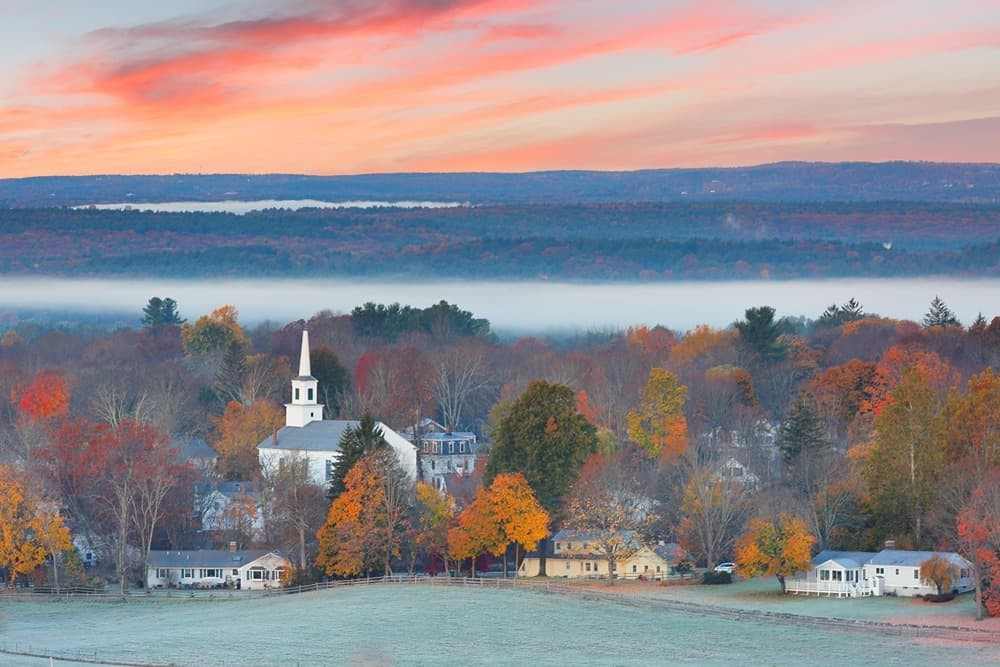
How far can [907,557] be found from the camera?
9994 cm

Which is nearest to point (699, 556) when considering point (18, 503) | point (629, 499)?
point (629, 499)

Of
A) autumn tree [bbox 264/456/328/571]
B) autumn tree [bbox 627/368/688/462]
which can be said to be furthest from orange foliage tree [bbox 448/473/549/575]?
autumn tree [bbox 627/368/688/462]

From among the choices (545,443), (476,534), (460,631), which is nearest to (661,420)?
(545,443)

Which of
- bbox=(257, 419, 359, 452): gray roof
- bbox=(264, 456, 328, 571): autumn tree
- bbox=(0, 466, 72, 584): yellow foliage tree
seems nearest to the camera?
bbox=(0, 466, 72, 584): yellow foliage tree

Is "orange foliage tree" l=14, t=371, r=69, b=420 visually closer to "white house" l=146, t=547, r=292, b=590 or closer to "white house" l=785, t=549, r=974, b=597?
"white house" l=146, t=547, r=292, b=590

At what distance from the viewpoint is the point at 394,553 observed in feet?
353

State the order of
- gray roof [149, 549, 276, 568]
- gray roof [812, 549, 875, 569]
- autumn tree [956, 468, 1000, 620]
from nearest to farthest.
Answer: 1. autumn tree [956, 468, 1000, 620]
2. gray roof [812, 549, 875, 569]
3. gray roof [149, 549, 276, 568]

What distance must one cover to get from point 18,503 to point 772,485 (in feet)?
130

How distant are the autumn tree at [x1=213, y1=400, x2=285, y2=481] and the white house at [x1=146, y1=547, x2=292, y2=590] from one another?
53.3 ft

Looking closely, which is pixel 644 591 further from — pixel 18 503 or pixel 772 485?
pixel 18 503

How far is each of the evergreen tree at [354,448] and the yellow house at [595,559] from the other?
9944 mm

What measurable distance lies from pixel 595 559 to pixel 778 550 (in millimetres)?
12133

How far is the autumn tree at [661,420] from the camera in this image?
444ft

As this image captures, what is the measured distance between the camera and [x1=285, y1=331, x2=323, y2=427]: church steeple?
449ft
